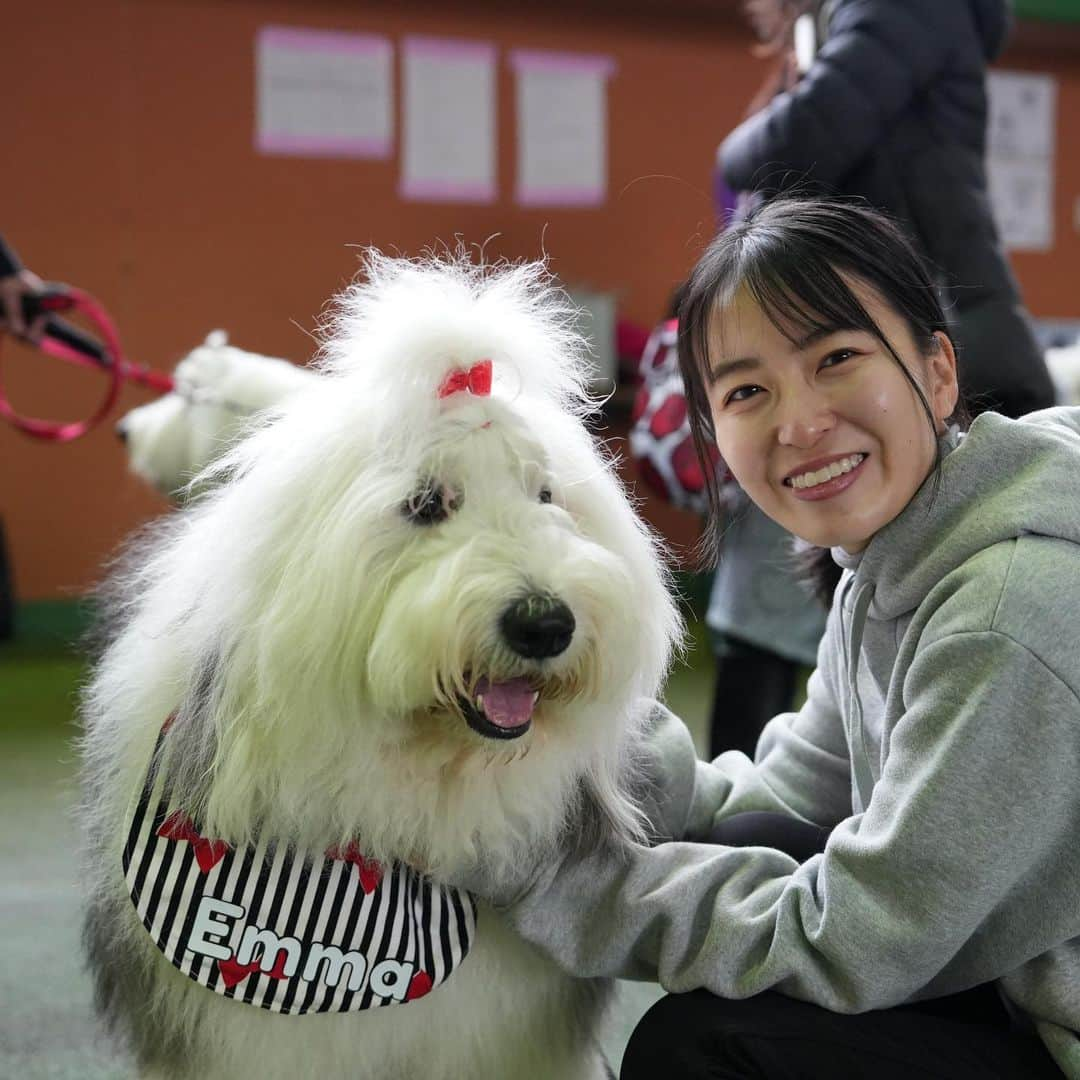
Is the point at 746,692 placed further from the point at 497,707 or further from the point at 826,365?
the point at 497,707

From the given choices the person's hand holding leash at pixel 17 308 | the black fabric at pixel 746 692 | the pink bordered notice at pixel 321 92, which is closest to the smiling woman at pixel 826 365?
the black fabric at pixel 746 692

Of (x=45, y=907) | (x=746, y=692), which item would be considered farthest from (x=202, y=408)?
(x=746, y=692)

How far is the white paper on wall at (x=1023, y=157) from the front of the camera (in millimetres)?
5637

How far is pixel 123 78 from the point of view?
4648 mm

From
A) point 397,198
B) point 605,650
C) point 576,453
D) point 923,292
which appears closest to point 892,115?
point 923,292

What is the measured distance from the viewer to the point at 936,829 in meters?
1.06

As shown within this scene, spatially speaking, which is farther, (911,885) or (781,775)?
(781,775)

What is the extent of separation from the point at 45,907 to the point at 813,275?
68.7 inches

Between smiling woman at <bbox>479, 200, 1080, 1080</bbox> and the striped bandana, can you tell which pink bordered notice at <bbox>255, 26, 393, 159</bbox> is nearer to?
smiling woman at <bbox>479, 200, 1080, 1080</bbox>

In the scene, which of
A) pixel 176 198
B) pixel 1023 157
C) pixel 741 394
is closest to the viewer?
pixel 741 394

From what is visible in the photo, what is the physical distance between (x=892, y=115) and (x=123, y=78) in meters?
3.48

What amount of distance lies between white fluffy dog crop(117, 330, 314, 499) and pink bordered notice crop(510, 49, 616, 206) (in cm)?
212

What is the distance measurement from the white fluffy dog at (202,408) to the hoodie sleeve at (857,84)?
1.24 m

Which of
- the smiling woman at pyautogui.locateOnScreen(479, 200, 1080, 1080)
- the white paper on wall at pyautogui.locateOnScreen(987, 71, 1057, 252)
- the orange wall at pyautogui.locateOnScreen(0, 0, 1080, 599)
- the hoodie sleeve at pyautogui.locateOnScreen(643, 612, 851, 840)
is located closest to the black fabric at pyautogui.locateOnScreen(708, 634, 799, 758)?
the hoodie sleeve at pyautogui.locateOnScreen(643, 612, 851, 840)
